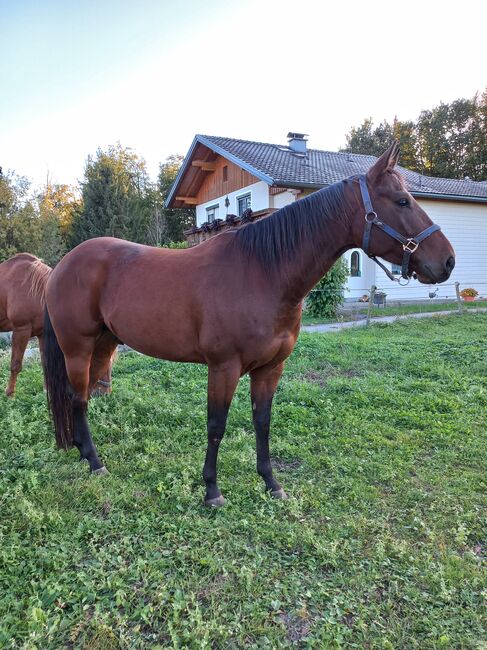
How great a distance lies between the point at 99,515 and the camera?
247 cm

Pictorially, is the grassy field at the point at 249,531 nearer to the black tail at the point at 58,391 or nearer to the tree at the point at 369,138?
the black tail at the point at 58,391

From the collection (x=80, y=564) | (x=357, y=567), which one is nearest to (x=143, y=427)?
(x=80, y=564)

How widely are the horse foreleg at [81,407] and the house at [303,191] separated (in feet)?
33.4

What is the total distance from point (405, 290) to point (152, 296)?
14118mm

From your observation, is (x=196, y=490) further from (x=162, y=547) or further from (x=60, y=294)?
(x=60, y=294)

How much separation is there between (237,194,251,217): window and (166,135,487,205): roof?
158cm

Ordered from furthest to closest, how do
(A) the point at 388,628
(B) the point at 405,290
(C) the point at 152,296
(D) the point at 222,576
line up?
1. (B) the point at 405,290
2. (C) the point at 152,296
3. (D) the point at 222,576
4. (A) the point at 388,628

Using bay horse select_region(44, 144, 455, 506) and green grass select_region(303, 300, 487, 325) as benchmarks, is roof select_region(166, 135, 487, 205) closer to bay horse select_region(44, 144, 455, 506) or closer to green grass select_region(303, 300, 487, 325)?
green grass select_region(303, 300, 487, 325)

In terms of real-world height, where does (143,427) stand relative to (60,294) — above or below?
below

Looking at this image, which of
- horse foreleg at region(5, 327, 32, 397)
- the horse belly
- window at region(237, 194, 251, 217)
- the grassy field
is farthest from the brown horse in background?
window at region(237, 194, 251, 217)

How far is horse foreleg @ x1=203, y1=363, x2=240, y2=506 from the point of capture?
246 cm

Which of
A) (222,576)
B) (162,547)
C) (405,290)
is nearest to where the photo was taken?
(222,576)

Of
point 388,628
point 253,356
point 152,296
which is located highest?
point 152,296

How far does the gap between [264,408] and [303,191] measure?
11693 millimetres
